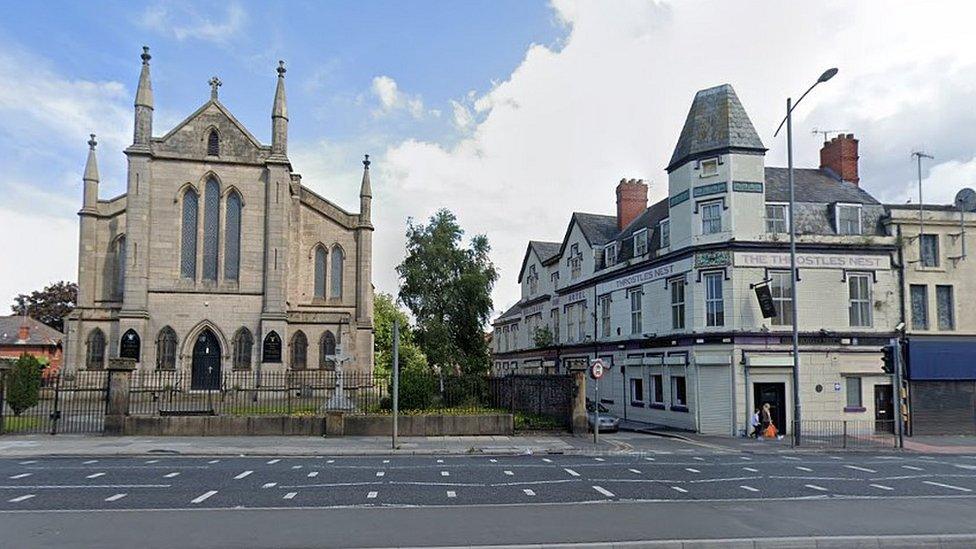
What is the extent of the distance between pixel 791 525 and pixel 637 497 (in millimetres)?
3105

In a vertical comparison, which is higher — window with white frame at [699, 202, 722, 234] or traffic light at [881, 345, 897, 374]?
window with white frame at [699, 202, 722, 234]

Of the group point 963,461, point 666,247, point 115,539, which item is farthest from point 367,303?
point 115,539

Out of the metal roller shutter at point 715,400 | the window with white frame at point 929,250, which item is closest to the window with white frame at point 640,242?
the metal roller shutter at point 715,400

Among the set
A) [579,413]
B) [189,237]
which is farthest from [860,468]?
[189,237]

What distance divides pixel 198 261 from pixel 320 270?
7796 mm

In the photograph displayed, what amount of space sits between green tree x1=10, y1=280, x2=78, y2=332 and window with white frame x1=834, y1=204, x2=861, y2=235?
81020 millimetres

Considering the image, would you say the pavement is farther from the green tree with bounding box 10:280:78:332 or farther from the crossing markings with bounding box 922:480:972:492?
the green tree with bounding box 10:280:78:332

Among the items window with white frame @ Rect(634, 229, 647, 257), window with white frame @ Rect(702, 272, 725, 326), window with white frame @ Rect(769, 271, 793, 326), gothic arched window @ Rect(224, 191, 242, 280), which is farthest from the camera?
gothic arched window @ Rect(224, 191, 242, 280)

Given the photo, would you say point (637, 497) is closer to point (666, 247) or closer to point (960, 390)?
point (666, 247)

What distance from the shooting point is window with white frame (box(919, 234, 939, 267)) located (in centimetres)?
3062

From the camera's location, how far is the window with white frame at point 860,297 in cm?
3002

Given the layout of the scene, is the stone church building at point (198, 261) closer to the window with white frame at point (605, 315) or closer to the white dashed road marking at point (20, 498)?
the window with white frame at point (605, 315)

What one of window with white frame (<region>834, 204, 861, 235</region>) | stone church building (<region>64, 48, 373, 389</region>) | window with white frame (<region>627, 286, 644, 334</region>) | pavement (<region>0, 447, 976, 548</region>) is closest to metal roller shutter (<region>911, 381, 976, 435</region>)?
window with white frame (<region>834, 204, 861, 235</region>)

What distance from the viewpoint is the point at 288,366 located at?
41125mm
